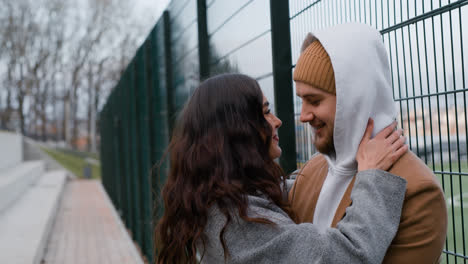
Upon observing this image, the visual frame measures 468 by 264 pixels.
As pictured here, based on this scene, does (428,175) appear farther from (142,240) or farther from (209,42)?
(142,240)

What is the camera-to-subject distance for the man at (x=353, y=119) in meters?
1.33

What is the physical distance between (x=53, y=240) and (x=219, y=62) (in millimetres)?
7352

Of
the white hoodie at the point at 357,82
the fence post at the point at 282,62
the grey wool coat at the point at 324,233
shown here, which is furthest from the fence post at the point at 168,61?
the white hoodie at the point at 357,82

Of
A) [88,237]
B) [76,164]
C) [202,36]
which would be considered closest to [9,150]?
[88,237]

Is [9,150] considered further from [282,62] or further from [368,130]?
[368,130]

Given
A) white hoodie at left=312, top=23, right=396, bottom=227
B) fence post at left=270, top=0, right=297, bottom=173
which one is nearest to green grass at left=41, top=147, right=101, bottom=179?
fence post at left=270, top=0, right=297, bottom=173

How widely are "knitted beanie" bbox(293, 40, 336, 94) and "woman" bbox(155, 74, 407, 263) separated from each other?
19cm

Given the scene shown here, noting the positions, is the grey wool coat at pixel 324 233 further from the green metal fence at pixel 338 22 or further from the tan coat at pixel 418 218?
the green metal fence at pixel 338 22

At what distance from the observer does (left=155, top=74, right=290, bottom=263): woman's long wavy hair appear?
1688 millimetres

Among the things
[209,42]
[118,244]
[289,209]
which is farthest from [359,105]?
[118,244]

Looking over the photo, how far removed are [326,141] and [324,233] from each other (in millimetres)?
303

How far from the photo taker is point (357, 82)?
4.73 ft

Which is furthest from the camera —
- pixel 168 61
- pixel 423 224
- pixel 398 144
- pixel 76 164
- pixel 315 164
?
pixel 76 164

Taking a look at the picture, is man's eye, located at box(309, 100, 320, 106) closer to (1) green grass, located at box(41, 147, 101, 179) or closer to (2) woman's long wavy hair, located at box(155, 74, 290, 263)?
(2) woman's long wavy hair, located at box(155, 74, 290, 263)
